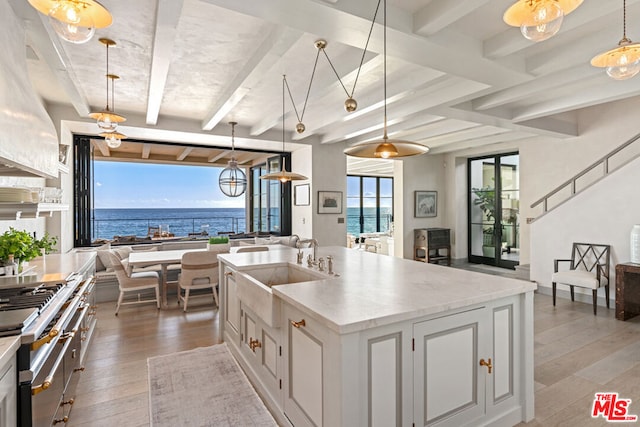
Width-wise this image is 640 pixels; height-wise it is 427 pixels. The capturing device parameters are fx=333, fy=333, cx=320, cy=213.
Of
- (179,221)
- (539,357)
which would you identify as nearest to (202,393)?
(539,357)

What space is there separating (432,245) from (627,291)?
13.3 feet

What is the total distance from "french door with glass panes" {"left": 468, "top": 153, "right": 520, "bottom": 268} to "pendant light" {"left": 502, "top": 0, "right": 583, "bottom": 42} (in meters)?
6.43

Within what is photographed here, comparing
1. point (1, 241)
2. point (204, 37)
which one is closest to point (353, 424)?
point (1, 241)

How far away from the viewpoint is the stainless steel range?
1391 mm

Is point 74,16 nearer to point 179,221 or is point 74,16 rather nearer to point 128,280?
point 128,280

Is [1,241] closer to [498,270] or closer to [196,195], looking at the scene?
[498,270]

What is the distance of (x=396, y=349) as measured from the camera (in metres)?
1.62

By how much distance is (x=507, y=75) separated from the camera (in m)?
3.29

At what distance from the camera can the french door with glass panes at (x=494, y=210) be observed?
7445 mm

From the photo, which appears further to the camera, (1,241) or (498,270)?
(498,270)

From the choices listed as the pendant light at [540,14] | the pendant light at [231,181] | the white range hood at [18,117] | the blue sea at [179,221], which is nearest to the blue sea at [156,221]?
the blue sea at [179,221]

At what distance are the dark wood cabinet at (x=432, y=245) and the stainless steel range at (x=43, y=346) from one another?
7128 mm

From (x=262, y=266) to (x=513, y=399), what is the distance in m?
2.07

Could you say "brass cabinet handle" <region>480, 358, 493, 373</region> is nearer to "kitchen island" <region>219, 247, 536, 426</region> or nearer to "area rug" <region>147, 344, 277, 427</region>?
"kitchen island" <region>219, 247, 536, 426</region>
